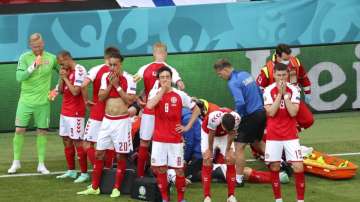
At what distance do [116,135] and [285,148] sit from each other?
8.84ft

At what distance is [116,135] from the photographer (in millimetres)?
14797

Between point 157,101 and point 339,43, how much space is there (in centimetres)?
952

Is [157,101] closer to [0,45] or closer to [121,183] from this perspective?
[121,183]

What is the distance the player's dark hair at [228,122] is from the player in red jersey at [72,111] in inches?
127

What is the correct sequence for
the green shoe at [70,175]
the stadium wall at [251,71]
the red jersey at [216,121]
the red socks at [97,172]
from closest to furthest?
the red jersey at [216,121] < the red socks at [97,172] < the green shoe at [70,175] < the stadium wall at [251,71]

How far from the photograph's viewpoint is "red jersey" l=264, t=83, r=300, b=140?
45.0 feet

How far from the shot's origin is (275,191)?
1390cm

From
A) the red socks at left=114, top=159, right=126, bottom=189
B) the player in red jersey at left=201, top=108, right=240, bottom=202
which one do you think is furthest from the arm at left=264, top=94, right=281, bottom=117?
the red socks at left=114, top=159, right=126, bottom=189

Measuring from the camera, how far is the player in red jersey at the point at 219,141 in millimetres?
13953

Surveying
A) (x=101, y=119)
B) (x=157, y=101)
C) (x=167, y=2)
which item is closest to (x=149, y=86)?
(x=101, y=119)

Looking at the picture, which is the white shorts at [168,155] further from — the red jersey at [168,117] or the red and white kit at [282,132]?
the red and white kit at [282,132]

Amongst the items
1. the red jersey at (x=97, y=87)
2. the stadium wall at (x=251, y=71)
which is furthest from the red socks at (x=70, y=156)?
the stadium wall at (x=251, y=71)

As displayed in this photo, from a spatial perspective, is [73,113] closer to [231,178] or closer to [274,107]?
[231,178]

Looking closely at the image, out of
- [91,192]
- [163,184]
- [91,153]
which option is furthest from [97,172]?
[163,184]
